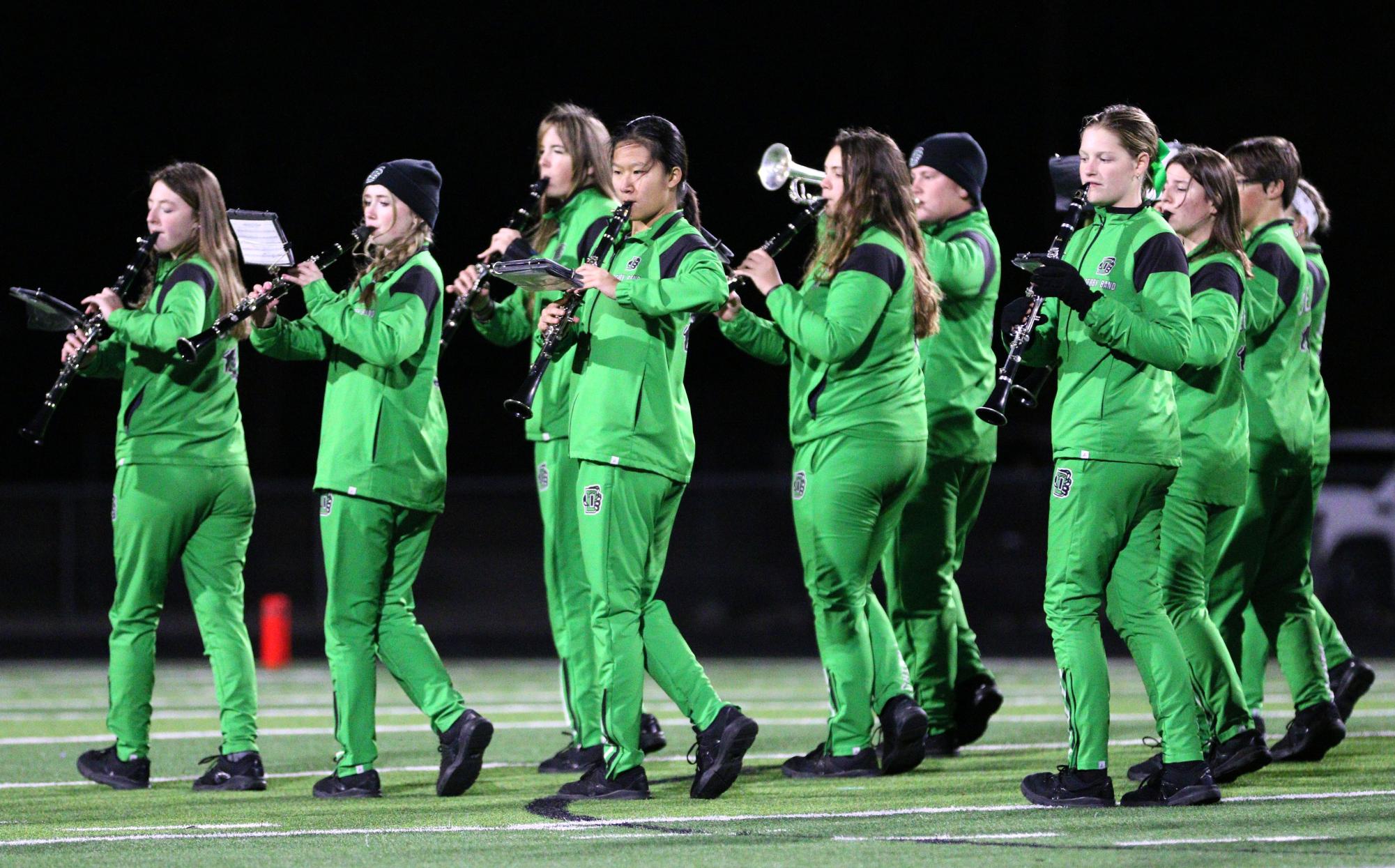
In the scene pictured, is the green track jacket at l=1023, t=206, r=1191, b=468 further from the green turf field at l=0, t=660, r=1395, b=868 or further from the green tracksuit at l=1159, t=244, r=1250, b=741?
the green turf field at l=0, t=660, r=1395, b=868

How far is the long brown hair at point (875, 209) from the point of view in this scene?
24.2 ft

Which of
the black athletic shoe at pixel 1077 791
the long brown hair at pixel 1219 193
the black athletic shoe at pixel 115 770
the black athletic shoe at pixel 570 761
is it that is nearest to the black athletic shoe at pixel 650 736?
the black athletic shoe at pixel 570 761

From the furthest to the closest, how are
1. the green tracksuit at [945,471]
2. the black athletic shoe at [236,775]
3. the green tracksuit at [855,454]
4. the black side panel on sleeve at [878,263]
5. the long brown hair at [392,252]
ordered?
the green tracksuit at [945,471] < the black athletic shoe at [236,775] < the long brown hair at [392,252] < the green tracksuit at [855,454] < the black side panel on sleeve at [878,263]

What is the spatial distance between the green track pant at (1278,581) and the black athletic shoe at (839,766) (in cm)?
160

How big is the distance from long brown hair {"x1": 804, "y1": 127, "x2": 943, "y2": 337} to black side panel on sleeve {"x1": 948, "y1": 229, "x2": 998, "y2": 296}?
968 millimetres

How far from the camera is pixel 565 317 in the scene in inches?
280

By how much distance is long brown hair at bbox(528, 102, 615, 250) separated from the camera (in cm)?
827

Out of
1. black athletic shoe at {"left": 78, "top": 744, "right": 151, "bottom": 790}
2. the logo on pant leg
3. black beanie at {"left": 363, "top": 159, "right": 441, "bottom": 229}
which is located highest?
black beanie at {"left": 363, "top": 159, "right": 441, "bottom": 229}

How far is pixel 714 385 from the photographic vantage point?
27031mm

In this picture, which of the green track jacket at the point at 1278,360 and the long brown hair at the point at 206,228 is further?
the green track jacket at the point at 1278,360

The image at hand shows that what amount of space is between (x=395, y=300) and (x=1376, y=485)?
1330 centimetres

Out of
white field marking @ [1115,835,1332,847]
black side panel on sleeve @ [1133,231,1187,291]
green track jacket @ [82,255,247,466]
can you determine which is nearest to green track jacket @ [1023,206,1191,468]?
black side panel on sleeve @ [1133,231,1187,291]

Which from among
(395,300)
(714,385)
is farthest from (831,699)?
(714,385)

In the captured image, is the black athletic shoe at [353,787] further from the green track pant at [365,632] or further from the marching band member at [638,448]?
the marching band member at [638,448]
